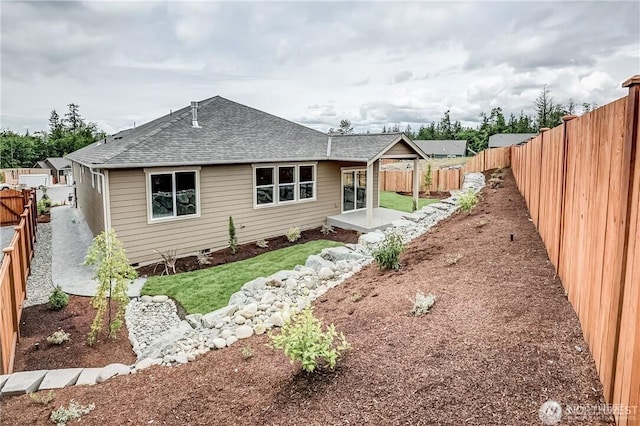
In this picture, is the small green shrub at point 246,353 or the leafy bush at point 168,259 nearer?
the small green shrub at point 246,353

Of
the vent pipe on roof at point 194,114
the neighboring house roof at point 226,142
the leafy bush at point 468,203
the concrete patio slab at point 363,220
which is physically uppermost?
the vent pipe on roof at point 194,114

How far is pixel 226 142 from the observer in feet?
42.4

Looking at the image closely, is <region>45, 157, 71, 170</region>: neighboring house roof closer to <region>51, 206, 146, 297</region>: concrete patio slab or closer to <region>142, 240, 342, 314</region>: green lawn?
<region>51, 206, 146, 297</region>: concrete patio slab

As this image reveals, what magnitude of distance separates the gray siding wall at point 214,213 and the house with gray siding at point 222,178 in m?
0.03

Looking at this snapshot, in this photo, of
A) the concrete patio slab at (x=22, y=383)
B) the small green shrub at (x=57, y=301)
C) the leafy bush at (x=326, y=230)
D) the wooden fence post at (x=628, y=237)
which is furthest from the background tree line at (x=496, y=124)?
the wooden fence post at (x=628, y=237)

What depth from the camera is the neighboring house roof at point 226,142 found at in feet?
35.3

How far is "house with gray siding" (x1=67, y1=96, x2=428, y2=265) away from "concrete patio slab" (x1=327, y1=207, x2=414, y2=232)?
0.93 feet

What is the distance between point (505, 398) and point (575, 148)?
2.44 meters

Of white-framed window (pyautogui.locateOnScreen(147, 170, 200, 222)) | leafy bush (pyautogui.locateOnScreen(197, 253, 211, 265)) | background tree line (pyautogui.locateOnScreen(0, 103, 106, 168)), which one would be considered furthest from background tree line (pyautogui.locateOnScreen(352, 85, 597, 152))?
background tree line (pyautogui.locateOnScreen(0, 103, 106, 168))

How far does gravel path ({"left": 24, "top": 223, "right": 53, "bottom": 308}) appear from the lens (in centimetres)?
823

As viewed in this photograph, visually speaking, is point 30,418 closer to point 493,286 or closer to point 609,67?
point 493,286

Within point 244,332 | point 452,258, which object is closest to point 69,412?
point 244,332

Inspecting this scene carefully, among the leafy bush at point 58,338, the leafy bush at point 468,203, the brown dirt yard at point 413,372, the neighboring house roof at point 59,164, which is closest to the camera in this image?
the brown dirt yard at point 413,372

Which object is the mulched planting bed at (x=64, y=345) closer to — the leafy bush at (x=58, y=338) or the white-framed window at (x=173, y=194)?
the leafy bush at (x=58, y=338)
